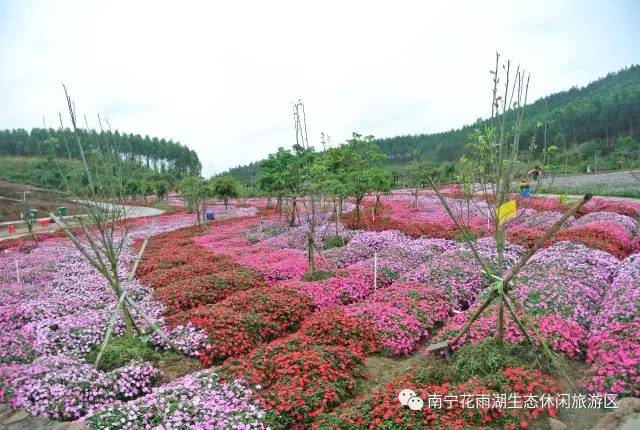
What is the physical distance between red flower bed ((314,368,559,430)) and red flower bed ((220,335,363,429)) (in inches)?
13.4

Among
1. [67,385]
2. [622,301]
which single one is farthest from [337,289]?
[67,385]

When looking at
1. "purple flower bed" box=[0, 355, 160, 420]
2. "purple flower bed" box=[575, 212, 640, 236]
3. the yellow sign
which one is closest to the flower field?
"purple flower bed" box=[0, 355, 160, 420]

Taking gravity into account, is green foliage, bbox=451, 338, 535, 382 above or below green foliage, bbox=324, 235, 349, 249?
below

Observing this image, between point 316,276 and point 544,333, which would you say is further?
point 316,276

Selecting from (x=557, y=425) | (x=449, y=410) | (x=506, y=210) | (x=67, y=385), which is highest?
(x=506, y=210)

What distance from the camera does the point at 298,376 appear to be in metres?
6.27

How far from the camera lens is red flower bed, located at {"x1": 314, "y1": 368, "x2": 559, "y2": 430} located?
5.00 m

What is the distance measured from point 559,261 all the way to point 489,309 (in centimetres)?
357

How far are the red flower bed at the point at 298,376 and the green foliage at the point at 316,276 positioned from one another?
13.4 ft

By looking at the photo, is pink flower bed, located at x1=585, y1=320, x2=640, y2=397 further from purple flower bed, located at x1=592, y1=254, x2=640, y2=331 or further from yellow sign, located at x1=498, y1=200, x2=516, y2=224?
yellow sign, located at x1=498, y1=200, x2=516, y2=224

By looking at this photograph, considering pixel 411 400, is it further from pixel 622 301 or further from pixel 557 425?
pixel 622 301

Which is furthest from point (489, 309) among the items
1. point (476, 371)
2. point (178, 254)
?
point (178, 254)

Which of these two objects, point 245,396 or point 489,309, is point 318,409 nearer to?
point 245,396

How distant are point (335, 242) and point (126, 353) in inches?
424
